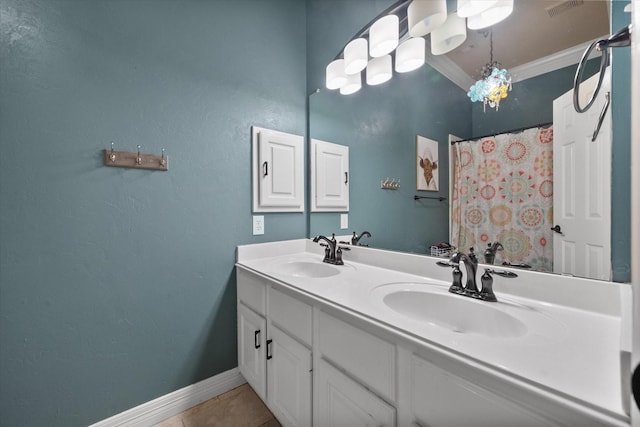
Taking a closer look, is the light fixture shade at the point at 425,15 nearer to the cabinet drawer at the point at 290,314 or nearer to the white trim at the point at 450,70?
the white trim at the point at 450,70

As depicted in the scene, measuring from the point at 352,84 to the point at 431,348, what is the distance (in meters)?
1.50

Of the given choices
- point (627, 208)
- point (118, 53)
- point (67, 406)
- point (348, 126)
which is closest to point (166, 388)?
point (67, 406)

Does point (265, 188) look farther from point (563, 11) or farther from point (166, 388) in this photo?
point (563, 11)

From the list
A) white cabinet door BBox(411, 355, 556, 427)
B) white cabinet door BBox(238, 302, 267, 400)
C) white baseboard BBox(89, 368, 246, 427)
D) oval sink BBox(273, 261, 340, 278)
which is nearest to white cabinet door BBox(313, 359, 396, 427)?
white cabinet door BBox(411, 355, 556, 427)

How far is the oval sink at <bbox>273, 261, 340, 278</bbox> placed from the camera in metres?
1.46

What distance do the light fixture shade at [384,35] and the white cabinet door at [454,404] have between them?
1416 mm

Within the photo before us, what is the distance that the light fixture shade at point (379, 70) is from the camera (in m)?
1.41

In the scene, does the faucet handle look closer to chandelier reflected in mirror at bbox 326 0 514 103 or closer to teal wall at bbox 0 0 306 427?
chandelier reflected in mirror at bbox 326 0 514 103

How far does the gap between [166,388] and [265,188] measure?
1.22 meters

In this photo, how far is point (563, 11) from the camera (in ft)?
2.76

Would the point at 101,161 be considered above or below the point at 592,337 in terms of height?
above

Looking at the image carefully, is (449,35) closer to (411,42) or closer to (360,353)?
(411,42)

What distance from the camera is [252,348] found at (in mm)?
1391

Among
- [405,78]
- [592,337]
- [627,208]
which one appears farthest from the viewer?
[405,78]
